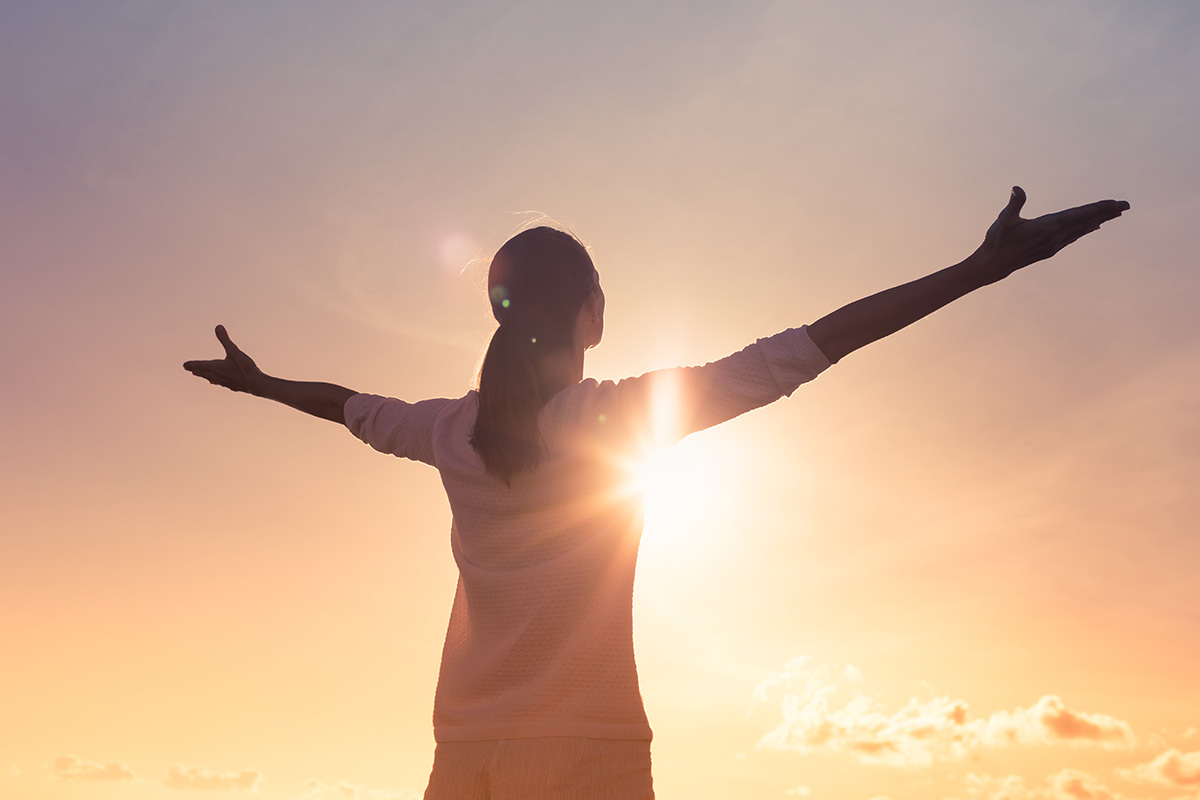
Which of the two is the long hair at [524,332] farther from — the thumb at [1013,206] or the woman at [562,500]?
the thumb at [1013,206]

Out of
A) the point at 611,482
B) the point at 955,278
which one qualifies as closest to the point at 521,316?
the point at 611,482

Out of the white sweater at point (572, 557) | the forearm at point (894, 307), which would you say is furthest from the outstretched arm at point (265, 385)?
the forearm at point (894, 307)

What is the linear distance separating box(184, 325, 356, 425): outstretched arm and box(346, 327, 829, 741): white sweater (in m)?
1.64

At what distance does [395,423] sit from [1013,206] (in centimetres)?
306

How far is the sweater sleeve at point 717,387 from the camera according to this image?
12.4ft

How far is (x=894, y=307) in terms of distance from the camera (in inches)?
147

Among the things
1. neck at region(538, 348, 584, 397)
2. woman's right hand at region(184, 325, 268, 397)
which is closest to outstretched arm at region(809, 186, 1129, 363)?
neck at region(538, 348, 584, 397)

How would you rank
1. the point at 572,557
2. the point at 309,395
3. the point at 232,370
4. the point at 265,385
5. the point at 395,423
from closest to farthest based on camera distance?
the point at 572,557
the point at 395,423
the point at 309,395
the point at 265,385
the point at 232,370

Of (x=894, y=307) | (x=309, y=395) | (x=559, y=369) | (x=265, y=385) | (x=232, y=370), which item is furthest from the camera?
(x=232, y=370)

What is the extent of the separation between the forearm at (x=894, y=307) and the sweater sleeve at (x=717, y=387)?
8 cm

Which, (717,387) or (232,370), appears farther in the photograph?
(232,370)

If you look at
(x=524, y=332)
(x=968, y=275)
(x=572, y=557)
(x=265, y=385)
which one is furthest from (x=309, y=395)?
(x=968, y=275)

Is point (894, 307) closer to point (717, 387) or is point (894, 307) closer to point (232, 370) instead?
point (717, 387)

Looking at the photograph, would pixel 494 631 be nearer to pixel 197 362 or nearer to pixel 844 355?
pixel 844 355
